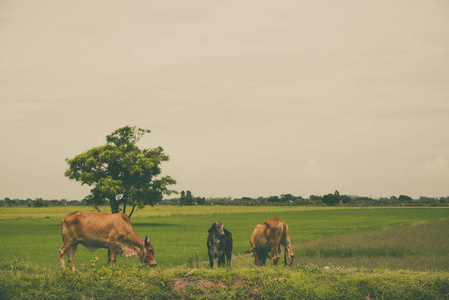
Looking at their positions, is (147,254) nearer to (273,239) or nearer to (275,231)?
(273,239)

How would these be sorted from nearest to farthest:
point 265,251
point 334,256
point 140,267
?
1. point 140,267
2. point 265,251
3. point 334,256

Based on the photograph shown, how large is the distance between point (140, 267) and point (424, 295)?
8441 mm

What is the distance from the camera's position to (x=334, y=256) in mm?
23219

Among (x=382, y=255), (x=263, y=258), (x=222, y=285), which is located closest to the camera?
(x=222, y=285)

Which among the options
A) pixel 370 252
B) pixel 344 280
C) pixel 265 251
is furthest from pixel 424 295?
pixel 370 252

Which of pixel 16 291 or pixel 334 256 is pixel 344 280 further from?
pixel 334 256

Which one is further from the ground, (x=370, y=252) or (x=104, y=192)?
(x=104, y=192)

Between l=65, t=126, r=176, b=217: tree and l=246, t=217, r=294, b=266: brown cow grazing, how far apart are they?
40713 mm

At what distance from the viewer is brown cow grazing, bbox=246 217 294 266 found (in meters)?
14.6

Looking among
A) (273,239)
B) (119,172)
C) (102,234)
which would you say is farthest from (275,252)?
(119,172)

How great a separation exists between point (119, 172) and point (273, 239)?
45.0m

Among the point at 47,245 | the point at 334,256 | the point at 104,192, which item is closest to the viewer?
the point at 334,256

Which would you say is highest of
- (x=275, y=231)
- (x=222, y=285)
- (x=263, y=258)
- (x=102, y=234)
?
(x=275, y=231)

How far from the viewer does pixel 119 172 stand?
186 feet
